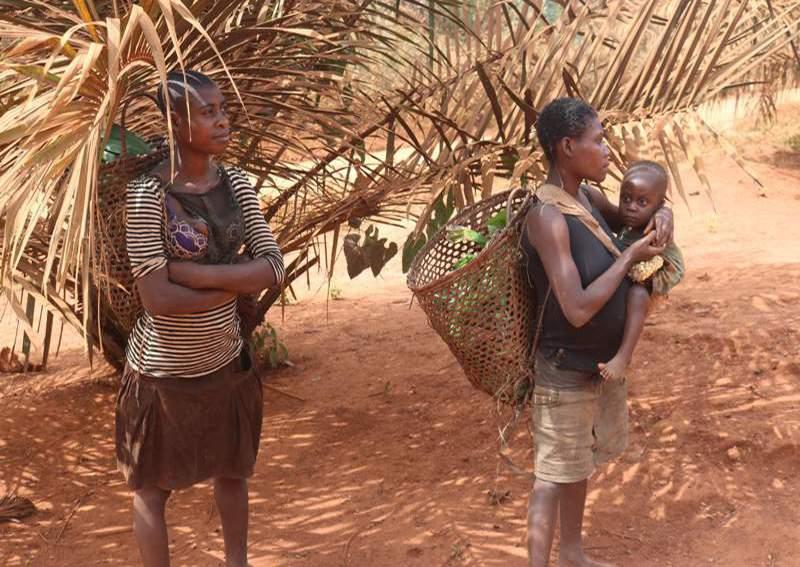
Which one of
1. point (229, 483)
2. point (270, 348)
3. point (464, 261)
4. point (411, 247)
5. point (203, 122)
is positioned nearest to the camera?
point (203, 122)

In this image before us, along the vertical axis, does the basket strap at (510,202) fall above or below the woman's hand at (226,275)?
above

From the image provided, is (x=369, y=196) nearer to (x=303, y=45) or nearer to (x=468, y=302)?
(x=303, y=45)

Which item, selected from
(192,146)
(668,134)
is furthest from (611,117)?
(192,146)

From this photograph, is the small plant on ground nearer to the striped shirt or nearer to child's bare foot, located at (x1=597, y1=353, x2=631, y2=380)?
the striped shirt

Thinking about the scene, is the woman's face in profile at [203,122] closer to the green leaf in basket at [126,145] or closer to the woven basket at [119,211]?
the woven basket at [119,211]

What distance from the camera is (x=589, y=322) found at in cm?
281

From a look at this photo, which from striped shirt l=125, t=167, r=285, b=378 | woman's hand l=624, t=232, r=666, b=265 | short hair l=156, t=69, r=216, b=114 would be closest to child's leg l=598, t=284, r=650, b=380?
woman's hand l=624, t=232, r=666, b=265

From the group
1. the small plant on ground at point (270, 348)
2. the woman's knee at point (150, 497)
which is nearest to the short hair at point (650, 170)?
the woman's knee at point (150, 497)

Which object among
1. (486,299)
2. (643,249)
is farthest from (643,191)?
(486,299)

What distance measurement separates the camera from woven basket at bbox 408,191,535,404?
2785mm

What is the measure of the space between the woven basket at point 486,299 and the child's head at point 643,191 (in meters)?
0.28

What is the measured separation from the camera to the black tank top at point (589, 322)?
2.74m

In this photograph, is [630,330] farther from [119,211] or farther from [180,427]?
[119,211]

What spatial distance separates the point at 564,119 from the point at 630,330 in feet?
1.89
